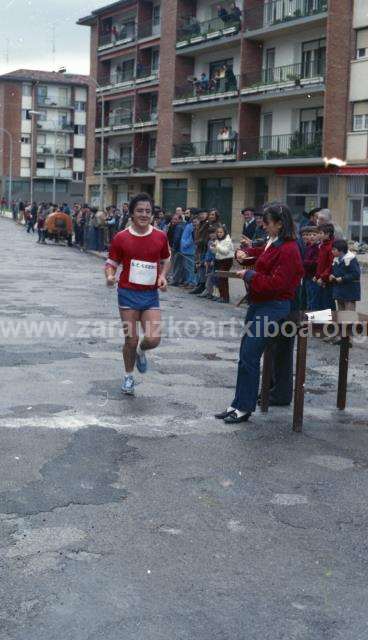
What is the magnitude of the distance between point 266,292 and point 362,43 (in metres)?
31.5

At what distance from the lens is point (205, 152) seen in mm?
45125

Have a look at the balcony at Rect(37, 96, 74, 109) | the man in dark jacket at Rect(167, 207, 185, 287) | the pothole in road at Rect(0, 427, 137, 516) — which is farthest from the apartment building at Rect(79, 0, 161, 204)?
the pothole in road at Rect(0, 427, 137, 516)

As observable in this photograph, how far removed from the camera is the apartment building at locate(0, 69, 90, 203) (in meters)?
94.4

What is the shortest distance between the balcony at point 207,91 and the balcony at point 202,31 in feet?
6.51

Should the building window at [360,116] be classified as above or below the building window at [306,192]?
above

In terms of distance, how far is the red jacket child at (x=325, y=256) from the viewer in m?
12.7

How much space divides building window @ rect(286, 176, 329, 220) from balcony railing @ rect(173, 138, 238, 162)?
3.98 meters

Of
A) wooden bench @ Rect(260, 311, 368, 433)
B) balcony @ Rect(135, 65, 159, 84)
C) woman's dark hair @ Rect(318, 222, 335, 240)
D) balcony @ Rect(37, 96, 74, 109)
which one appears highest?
balcony @ Rect(37, 96, 74, 109)

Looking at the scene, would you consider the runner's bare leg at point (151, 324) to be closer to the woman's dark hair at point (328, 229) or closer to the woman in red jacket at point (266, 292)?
the woman in red jacket at point (266, 292)

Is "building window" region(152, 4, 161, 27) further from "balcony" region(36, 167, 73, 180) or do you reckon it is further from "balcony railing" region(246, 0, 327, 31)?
"balcony" region(36, 167, 73, 180)

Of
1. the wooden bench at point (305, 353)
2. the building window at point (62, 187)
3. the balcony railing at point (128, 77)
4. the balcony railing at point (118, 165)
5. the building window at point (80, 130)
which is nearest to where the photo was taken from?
the wooden bench at point (305, 353)

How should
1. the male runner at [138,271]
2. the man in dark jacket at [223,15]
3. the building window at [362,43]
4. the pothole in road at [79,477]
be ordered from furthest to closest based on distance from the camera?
1. the man in dark jacket at [223,15]
2. the building window at [362,43]
3. the male runner at [138,271]
4. the pothole in road at [79,477]

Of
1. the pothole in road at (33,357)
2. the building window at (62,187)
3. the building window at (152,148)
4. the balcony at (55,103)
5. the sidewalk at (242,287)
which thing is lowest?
the pothole in road at (33,357)

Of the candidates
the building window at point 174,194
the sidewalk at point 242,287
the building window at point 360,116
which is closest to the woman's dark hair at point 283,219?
the sidewalk at point 242,287
